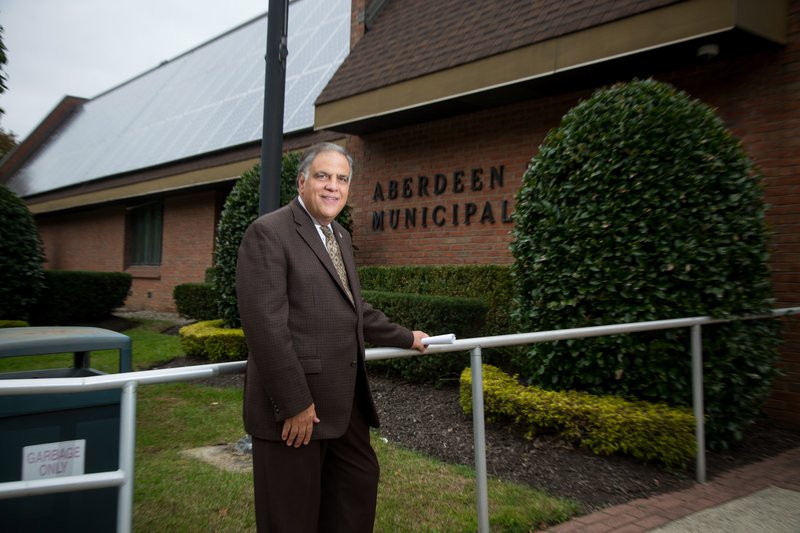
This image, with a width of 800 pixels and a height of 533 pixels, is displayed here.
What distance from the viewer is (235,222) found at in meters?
8.71

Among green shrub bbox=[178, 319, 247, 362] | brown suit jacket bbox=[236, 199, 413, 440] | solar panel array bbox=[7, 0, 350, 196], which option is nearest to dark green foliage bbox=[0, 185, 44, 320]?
solar panel array bbox=[7, 0, 350, 196]

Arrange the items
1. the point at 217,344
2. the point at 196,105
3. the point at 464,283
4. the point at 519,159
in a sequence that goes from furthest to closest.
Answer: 1. the point at 196,105
2. the point at 217,344
3. the point at 519,159
4. the point at 464,283

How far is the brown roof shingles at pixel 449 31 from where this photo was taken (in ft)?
20.9

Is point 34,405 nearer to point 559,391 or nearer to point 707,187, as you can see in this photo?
point 559,391

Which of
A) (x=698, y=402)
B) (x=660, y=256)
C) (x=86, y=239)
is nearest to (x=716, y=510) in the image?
(x=698, y=402)

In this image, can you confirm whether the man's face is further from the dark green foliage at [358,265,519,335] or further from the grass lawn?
the dark green foliage at [358,265,519,335]

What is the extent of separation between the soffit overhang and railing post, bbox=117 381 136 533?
Answer: 530 centimetres

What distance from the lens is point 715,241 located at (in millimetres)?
4383

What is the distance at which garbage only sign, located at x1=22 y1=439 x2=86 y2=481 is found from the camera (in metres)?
2.27

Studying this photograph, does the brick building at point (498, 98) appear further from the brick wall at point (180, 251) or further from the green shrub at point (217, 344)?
the green shrub at point (217, 344)

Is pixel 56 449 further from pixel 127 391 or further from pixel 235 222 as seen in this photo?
pixel 235 222

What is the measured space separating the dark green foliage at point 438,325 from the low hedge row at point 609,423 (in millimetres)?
1491

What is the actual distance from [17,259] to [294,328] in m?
10.9

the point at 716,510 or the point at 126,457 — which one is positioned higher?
the point at 126,457
